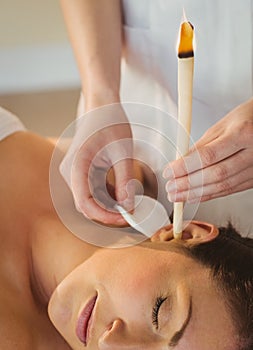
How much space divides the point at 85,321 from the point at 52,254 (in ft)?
0.61

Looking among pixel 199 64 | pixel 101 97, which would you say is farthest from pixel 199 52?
pixel 101 97

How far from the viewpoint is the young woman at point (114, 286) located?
91cm

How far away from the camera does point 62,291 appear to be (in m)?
0.98

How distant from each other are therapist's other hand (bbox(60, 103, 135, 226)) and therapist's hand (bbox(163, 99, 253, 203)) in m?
0.14

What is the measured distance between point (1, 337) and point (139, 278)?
0.22 metres

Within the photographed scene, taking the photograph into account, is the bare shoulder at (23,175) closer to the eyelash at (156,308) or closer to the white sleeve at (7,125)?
the white sleeve at (7,125)

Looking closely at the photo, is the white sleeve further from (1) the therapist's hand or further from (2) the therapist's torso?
(1) the therapist's hand

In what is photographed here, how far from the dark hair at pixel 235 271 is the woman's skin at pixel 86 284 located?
0.01 m

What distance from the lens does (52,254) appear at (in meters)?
1.11

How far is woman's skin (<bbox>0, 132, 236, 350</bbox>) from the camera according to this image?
0.91 m

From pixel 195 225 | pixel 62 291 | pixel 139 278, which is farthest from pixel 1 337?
pixel 195 225

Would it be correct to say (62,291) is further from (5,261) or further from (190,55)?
(190,55)

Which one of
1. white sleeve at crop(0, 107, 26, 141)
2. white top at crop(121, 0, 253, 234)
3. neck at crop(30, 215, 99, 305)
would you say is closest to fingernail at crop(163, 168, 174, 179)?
white top at crop(121, 0, 253, 234)

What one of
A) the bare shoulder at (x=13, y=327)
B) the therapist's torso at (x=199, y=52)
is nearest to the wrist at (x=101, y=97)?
the therapist's torso at (x=199, y=52)
